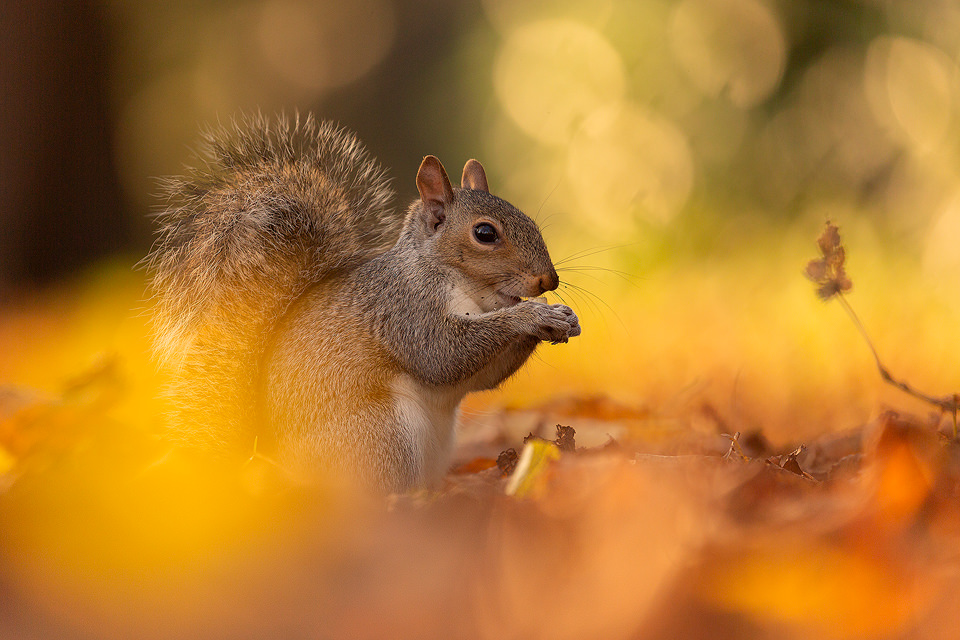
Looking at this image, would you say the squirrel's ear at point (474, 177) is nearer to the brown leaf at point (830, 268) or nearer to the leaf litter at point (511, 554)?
the brown leaf at point (830, 268)

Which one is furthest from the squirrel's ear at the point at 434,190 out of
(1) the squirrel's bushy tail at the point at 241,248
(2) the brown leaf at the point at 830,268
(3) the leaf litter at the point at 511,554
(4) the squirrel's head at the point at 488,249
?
(3) the leaf litter at the point at 511,554

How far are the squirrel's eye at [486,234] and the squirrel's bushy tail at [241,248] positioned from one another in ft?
0.91

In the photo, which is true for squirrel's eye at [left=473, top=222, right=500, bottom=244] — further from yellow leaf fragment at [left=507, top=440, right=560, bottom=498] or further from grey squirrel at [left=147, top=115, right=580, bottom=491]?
yellow leaf fragment at [left=507, top=440, right=560, bottom=498]

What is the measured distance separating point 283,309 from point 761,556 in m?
0.99

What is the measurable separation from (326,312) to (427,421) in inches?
10.0

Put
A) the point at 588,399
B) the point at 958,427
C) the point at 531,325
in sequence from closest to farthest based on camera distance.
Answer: the point at 958,427
the point at 531,325
the point at 588,399

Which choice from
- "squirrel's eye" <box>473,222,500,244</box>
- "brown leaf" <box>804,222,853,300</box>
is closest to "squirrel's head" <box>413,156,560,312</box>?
"squirrel's eye" <box>473,222,500,244</box>

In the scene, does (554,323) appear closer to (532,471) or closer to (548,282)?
(548,282)

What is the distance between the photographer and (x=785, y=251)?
171 cm

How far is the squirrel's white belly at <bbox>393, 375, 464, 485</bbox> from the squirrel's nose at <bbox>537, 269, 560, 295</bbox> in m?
0.22

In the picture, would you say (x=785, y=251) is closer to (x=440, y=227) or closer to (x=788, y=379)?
(x=788, y=379)

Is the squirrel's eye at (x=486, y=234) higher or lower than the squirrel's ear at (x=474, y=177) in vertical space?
lower

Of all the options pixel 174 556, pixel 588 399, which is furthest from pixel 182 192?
pixel 174 556

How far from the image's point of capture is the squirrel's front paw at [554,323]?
1.08 meters
